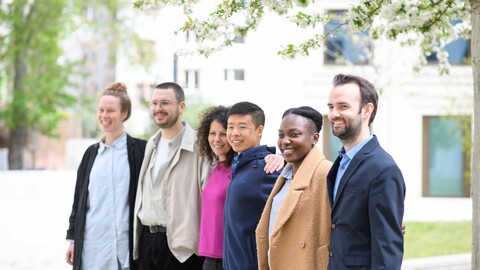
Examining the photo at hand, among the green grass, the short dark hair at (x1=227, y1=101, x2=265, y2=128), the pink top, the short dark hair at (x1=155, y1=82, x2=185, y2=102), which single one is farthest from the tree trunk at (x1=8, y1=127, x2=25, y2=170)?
the short dark hair at (x1=227, y1=101, x2=265, y2=128)

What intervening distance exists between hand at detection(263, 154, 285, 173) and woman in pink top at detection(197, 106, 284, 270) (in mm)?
568

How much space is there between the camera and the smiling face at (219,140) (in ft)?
19.1

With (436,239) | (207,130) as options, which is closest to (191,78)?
(436,239)

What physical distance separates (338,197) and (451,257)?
6.07 m

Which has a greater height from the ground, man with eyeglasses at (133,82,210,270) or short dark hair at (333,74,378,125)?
short dark hair at (333,74,378,125)

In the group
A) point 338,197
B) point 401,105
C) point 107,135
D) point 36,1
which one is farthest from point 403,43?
point 36,1

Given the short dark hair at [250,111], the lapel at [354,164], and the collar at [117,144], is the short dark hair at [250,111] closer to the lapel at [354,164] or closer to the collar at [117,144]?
the lapel at [354,164]

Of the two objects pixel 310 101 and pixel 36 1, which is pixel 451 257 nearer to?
pixel 310 101

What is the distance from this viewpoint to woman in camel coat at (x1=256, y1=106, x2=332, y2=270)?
178 inches

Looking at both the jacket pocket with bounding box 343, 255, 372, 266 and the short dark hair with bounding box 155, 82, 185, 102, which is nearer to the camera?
the jacket pocket with bounding box 343, 255, 372, 266

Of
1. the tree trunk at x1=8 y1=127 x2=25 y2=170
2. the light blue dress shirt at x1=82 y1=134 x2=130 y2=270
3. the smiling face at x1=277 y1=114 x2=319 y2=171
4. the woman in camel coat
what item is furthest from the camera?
the tree trunk at x1=8 y1=127 x2=25 y2=170

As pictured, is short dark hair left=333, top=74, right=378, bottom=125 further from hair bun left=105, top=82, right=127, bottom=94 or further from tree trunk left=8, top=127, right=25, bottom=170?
tree trunk left=8, top=127, right=25, bottom=170

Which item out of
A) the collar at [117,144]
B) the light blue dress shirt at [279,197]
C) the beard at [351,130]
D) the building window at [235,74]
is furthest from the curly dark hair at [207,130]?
the building window at [235,74]

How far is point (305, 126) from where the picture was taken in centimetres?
474
